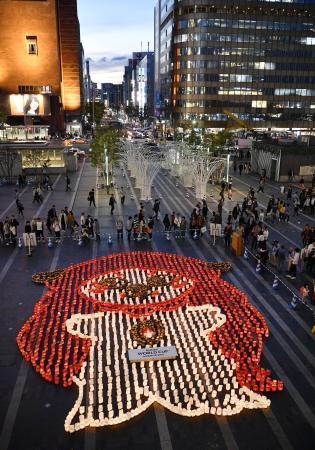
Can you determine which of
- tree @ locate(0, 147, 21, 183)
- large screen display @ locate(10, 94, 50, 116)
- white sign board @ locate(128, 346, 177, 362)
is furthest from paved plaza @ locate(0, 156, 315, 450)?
large screen display @ locate(10, 94, 50, 116)

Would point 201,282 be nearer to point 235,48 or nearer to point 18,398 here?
point 18,398

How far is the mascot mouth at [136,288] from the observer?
1630cm

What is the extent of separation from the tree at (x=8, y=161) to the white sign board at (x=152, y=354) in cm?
3553

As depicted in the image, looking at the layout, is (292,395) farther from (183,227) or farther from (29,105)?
(29,105)

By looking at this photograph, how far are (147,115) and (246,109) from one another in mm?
67588

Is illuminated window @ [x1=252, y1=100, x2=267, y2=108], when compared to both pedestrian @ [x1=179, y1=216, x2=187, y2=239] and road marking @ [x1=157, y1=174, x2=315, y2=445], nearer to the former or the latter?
pedestrian @ [x1=179, y1=216, x2=187, y2=239]

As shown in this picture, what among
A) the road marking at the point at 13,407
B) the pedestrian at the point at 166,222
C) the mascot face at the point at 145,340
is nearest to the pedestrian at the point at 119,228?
the pedestrian at the point at 166,222

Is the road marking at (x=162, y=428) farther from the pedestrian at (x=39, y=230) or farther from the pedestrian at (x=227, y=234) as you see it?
the pedestrian at (x=39, y=230)

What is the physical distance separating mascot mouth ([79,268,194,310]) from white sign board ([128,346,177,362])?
3.24m

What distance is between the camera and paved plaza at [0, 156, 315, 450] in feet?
30.8

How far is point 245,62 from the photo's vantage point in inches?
3858

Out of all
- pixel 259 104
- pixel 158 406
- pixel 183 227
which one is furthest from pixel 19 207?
pixel 259 104

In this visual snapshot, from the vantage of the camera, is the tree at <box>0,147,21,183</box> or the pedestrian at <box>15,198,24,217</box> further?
the tree at <box>0,147,21,183</box>

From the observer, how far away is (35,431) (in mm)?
9578
